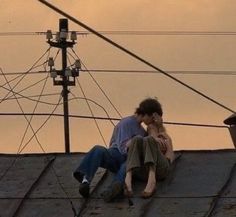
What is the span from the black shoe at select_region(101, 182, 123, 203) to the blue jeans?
11 cm

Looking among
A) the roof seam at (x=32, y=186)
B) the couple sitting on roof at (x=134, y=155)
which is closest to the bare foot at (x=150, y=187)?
the couple sitting on roof at (x=134, y=155)

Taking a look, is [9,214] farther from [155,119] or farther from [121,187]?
[155,119]

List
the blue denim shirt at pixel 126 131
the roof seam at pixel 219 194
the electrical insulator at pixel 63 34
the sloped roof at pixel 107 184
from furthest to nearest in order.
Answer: the electrical insulator at pixel 63 34 → the blue denim shirt at pixel 126 131 → the sloped roof at pixel 107 184 → the roof seam at pixel 219 194

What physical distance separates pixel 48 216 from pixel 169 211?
1029 mm

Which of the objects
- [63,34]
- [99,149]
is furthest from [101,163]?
[63,34]

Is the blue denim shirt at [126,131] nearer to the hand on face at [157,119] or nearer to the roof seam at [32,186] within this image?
the hand on face at [157,119]

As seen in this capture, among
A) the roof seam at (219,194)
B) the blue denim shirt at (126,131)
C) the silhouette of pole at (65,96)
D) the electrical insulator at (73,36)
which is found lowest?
the silhouette of pole at (65,96)

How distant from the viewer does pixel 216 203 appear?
25.4 feet

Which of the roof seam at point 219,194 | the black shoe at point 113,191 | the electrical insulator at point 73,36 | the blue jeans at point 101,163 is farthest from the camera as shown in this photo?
the electrical insulator at point 73,36

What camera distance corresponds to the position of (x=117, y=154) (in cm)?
841

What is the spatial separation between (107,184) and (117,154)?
0.31 metres

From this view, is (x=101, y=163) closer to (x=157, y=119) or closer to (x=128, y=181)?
(x=128, y=181)

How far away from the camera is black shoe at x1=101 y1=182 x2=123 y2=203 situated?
795 cm

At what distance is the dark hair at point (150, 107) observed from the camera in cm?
838
